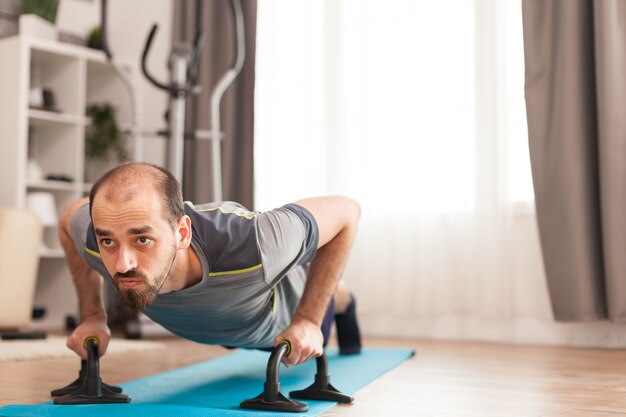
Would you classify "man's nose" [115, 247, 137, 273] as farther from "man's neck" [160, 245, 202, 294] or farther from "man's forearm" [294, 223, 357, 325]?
"man's forearm" [294, 223, 357, 325]

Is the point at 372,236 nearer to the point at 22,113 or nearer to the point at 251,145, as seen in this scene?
the point at 251,145

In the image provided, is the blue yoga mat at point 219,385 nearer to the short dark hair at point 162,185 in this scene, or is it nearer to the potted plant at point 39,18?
the short dark hair at point 162,185

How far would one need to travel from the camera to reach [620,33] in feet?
10.7

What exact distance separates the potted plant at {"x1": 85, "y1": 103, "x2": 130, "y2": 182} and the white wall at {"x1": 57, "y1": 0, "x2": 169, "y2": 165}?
0.23 meters

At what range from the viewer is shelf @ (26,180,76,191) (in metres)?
4.24

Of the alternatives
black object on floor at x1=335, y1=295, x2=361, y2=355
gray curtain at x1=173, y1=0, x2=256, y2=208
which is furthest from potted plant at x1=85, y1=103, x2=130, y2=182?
black object on floor at x1=335, y1=295, x2=361, y2=355

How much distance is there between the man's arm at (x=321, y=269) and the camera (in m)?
1.76

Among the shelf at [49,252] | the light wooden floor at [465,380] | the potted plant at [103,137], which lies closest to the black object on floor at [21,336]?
the light wooden floor at [465,380]

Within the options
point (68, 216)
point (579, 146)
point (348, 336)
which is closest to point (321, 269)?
point (68, 216)

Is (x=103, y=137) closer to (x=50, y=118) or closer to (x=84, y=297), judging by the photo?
(x=50, y=118)

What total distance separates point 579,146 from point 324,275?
181 cm

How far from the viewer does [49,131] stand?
4.57 metres

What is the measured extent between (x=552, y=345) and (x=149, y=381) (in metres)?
1.94

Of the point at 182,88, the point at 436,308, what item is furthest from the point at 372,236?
the point at 182,88
